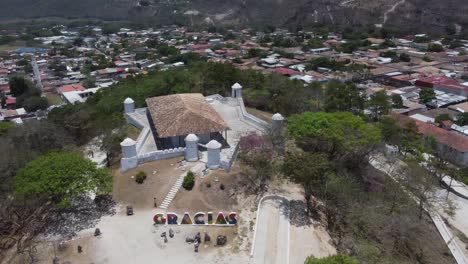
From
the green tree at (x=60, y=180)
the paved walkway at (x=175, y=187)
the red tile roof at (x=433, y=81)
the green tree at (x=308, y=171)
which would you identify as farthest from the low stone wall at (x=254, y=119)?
the red tile roof at (x=433, y=81)

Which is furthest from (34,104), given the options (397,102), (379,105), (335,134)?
(397,102)

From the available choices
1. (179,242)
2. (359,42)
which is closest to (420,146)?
(179,242)

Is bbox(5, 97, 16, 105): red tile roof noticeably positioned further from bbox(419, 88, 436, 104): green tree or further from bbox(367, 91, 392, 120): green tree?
bbox(419, 88, 436, 104): green tree

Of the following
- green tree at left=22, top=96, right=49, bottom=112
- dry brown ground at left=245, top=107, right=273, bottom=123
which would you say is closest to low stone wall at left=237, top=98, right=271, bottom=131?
dry brown ground at left=245, top=107, right=273, bottom=123

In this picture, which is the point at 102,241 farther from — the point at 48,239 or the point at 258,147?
the point at 258,147

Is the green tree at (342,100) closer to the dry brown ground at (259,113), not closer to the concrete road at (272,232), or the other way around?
the dry brown ground at (259,113)

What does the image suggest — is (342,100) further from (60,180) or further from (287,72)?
(60,180)

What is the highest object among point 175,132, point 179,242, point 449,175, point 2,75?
point 175,132
